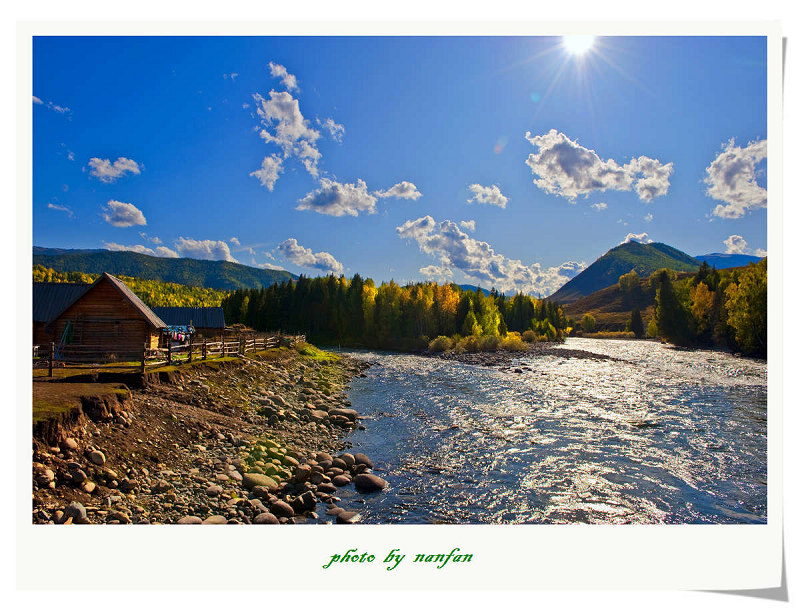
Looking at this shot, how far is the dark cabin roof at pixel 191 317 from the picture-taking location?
44844 mm

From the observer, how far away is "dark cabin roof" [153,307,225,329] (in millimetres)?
44844

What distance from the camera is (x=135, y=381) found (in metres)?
12.1

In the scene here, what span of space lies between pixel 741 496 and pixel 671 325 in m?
41.2

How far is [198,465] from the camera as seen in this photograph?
852 centimetres

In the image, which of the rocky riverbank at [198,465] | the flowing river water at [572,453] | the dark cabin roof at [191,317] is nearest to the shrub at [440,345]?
the dark cabin roof at [191,317]

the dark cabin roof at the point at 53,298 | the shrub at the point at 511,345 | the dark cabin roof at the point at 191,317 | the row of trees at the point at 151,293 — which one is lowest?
the shrub at the point at 511,345

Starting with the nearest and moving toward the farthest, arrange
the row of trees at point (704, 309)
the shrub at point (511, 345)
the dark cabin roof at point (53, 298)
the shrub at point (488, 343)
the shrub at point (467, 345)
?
the row of trees at point (704, 309) → the dark cabin roof at point (53, 298) → the shrub at point (467, 345) → the shrub at point (488, 343) → the shrub at point (511, 345)

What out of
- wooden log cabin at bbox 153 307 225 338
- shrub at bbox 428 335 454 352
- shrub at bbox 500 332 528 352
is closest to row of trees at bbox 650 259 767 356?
shrub at bbox 500 332 528 352

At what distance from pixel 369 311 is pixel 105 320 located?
44.4 metres

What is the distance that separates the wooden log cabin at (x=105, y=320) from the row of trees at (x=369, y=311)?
126 feet

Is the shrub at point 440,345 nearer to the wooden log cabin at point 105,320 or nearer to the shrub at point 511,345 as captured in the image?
the shrub at point 511,345

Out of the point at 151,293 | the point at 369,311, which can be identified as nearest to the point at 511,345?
the point at 369,311
